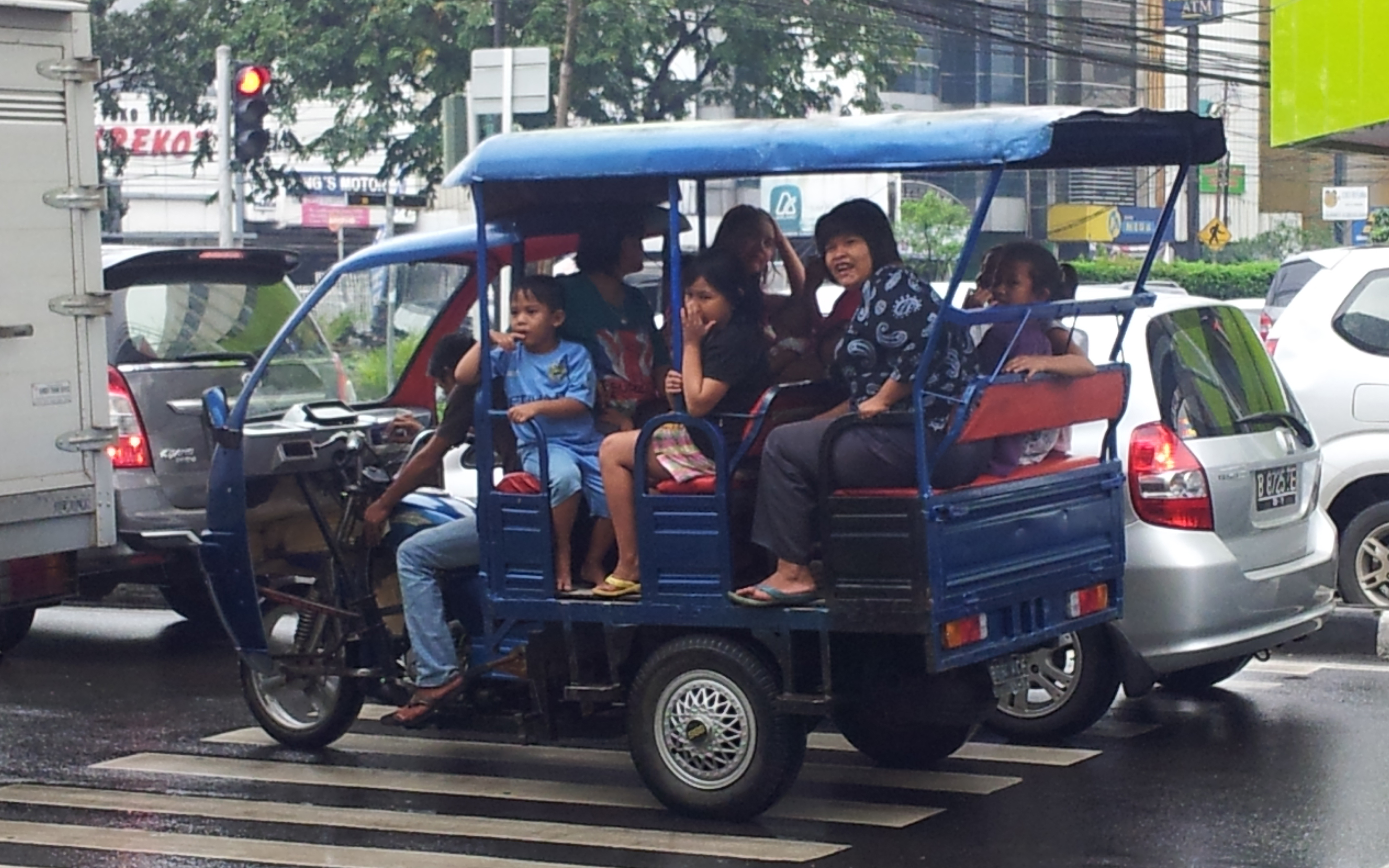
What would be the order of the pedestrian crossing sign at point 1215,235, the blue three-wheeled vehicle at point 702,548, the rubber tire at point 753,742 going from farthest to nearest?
the pedestrian crossing sign at point 1215,235 → the rubber tire at point 753,742 → the blue three-wheeled vehicle at point 702,548

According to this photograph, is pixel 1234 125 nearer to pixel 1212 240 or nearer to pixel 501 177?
pixel 1212 240

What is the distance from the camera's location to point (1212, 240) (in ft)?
136

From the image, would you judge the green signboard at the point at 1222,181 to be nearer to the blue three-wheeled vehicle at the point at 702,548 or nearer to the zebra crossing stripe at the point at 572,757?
the zebra crossing stripe at the point at 572,757

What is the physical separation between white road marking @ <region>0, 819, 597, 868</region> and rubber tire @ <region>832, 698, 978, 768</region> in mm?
1579

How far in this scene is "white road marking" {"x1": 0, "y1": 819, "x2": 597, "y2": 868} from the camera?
18.6 feet

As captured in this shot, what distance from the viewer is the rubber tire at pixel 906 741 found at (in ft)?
22.2

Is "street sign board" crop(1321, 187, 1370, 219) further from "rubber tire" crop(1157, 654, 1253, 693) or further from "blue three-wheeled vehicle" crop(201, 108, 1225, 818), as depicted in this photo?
"blue three-wheeled vehicle" crop(201, 108, 1225, 818)

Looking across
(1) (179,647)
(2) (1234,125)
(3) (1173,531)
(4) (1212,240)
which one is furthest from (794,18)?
(2) (1234,125)

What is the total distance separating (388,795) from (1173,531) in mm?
2902

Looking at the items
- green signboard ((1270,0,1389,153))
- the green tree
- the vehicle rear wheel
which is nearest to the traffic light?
the green tree

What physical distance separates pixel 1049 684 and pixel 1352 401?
10.7 feet

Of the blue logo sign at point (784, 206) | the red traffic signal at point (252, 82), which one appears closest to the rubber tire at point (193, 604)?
the blue logo sign at point (784, 206)

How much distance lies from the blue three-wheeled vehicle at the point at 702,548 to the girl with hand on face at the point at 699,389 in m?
0.06

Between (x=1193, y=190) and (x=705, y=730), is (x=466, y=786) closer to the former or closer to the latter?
(x=705, y=730)
